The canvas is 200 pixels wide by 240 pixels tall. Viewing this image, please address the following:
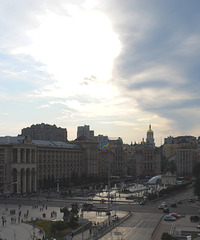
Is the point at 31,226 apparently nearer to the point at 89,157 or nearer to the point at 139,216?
the point at 139,216

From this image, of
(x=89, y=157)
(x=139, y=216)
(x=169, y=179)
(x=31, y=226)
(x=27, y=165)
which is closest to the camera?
(x=31, y=226)

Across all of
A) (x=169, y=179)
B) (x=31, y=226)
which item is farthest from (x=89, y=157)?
(x=31, y=226)

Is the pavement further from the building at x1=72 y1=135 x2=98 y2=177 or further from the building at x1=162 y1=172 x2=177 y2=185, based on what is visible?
the building at x1=72 y1=135 x2=98 y2=177

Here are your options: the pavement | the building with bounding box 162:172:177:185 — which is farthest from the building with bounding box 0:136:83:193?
the building with bounding box 162:172:177:185

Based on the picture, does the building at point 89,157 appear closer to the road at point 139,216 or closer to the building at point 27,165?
the building at point 27,165

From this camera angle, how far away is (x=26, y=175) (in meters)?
107

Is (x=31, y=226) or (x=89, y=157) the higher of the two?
(x=89, y=157)

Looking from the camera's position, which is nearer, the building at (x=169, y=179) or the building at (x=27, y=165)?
the building at (x=27, y=165)

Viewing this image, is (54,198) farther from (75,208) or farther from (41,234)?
(41,234)

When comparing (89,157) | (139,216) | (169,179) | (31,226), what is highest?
(89,157)

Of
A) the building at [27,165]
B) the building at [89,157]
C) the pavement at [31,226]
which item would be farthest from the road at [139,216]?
the building at [89,157]

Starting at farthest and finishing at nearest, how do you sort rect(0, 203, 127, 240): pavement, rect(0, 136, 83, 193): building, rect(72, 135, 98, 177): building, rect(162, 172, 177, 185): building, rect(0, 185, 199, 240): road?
rect(72, 135, 98, 177): building → rect(162, 172, 177, 185): building → rect(0, 136, 83, 193): building → rect(0, 185, 199, 240): road → rect(0, 203, 127, 240): pavement

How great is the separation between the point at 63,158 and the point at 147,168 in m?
68.9

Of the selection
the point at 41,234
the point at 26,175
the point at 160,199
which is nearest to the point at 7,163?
the point at 26,175
